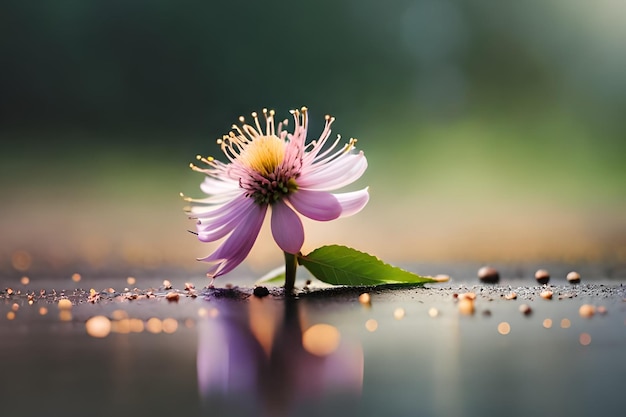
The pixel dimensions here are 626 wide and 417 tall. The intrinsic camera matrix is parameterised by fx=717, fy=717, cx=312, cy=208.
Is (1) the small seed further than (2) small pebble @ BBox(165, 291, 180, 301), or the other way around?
(2) small pebble @ BBox(165, 291, 180, 301)

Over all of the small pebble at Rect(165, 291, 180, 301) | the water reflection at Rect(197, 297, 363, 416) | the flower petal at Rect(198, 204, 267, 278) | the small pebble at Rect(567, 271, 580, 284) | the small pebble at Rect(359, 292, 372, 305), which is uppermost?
the flower petal at Rect(198, 204, 267, 278)

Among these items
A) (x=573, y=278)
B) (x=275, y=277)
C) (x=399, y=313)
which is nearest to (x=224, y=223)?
(x=275, y=277)

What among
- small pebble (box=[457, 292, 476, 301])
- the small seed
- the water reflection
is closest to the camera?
the water reflection

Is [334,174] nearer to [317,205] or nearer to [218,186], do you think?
[317,205]

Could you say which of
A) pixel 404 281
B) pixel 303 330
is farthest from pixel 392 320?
pixel 404 281

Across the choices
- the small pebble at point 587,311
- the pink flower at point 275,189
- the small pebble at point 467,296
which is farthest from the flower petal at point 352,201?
the small pebble at point 587,311

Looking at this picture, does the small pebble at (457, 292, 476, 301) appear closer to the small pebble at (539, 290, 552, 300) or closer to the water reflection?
the small pebble at (539, 290, 552, 300)

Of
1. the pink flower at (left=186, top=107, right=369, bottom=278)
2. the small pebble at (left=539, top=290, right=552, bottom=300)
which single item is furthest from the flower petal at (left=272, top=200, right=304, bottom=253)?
the small pebble at (left=539, top=290, right=552, bottom=300)
